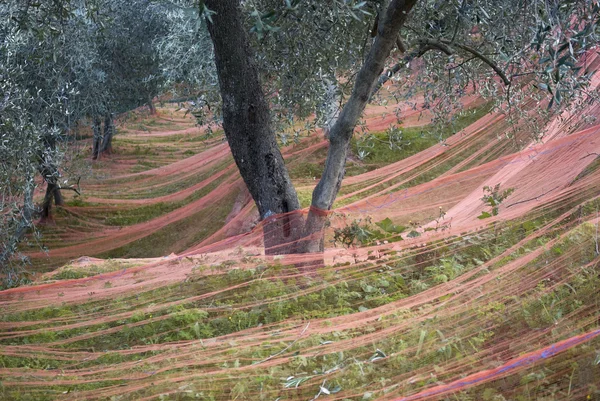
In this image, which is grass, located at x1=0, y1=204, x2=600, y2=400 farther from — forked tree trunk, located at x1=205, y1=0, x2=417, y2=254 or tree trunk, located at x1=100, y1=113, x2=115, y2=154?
tree trunk, located at x1=100, y1=113, x2=115, y2=154

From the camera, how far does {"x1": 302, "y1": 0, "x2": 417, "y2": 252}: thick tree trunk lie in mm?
5816

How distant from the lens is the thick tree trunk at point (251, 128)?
6484 millimetres

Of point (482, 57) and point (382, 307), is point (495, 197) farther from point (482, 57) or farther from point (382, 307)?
point (382, 307)

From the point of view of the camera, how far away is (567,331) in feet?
12.5

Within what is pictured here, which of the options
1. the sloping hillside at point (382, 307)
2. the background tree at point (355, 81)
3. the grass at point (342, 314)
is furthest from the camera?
the background tree at point (355, 81)

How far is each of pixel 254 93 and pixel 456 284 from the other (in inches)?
118

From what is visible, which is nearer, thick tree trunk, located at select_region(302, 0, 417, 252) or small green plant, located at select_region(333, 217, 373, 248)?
thick tree trunk, located at select_region(302, 0, 417, 252)

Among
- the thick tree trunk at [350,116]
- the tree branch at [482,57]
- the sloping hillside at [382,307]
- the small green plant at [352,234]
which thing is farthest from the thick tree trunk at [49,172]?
the tree branch at [482,57]

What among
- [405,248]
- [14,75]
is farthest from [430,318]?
[14,75]

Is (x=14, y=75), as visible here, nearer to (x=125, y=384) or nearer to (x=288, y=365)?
(x=125, y=384)

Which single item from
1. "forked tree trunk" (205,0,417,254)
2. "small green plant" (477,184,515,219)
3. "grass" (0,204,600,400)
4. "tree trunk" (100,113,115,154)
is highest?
"tree trunk" (100,113,115,154)

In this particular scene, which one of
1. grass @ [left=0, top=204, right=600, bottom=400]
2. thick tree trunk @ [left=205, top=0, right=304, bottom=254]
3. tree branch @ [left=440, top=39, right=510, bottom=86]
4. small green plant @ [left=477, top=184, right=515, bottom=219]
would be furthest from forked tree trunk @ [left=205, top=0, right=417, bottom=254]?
small green plant @ [left=477, top=184, right=515, bottom=219]

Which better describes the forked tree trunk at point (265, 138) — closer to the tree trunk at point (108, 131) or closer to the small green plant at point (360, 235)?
the small green plant at point (360, 235)

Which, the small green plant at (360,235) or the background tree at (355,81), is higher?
the background tree at (355,81)
